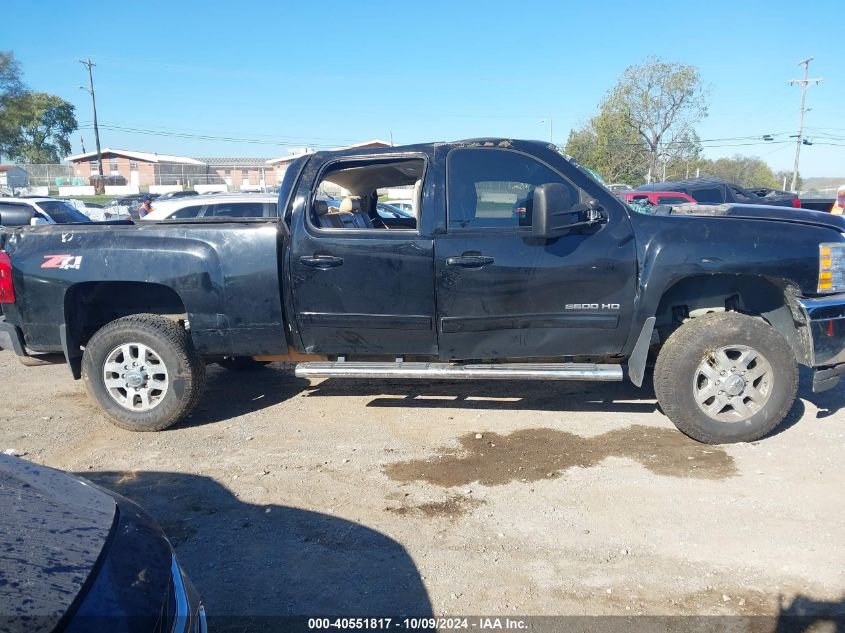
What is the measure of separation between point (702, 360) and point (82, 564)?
382 centimetres

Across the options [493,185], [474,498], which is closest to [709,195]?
[493,185]

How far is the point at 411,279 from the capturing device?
4.57m

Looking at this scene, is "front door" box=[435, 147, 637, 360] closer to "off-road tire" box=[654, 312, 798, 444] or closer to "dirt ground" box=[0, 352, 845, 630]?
"off-road tire" box=[654, 312, 798, 444]

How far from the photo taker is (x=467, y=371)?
181 inches

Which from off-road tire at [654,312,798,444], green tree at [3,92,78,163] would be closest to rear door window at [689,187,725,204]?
off-road tire at [654,312,798,444]

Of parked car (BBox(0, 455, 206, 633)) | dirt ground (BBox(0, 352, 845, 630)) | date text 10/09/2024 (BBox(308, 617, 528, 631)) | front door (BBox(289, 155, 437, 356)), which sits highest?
front door (BBox(289, 155, 437, 356))

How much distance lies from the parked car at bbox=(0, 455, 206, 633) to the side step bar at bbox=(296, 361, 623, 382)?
2346 millimetres

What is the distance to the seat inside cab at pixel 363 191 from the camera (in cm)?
491

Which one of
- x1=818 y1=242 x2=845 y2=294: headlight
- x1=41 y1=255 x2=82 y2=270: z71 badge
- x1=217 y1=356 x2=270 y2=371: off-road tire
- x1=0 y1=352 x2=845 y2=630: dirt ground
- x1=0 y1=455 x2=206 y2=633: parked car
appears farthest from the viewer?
x1=217 y1=356 x2=270 y2=371: off-road tire

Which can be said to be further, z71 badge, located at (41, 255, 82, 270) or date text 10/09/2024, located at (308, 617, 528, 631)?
z71 badge, located at (41, 255, 82, 270)

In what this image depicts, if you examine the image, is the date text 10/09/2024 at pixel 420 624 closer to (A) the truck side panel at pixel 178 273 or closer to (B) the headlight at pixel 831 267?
(A) the truck side panel at pixel 178 273

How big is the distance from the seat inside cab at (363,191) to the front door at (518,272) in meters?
0.40

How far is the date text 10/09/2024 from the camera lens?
2771mm

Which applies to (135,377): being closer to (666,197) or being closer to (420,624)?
(420,624)
